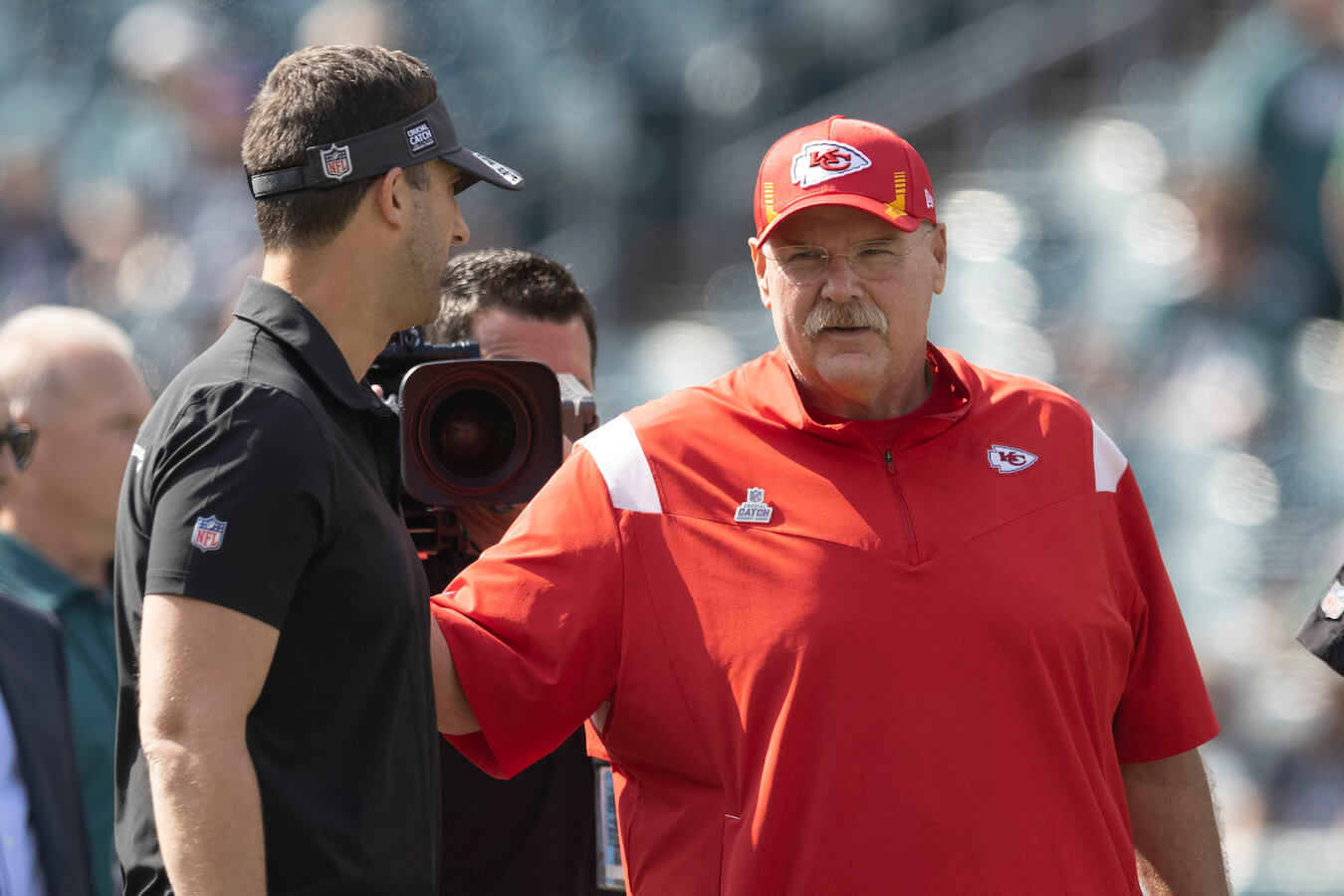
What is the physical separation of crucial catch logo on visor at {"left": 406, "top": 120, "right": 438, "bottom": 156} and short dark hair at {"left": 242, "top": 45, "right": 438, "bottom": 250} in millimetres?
19

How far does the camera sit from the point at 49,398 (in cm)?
271

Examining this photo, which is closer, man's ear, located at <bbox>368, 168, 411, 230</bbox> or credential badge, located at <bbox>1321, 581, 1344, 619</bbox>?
man's ear, located at <bbox>368, 168, 411, 230</bbox>

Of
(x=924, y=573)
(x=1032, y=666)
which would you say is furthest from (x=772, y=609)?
(x=1032, y=666)

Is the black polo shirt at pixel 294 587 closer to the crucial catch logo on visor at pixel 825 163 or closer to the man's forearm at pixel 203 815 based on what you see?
the man's forearm at pixel 203 815

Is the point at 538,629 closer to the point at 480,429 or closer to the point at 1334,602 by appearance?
the point at 480,429

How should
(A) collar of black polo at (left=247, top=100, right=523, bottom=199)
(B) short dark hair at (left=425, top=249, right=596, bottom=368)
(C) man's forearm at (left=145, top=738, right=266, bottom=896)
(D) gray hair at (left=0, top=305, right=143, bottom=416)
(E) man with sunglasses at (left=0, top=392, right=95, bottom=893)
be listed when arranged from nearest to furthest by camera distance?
(C) man's forearm at (left=145, top=738, right=266, bottom=896)
(A) collar of black polo at (left=247, top=100, right=523, bottom=199)
(E) man with sunglasses at (left=0, top=392, right=95, bottom=893)
(B) short dark hair at (left=425, top=249, right=596, bottom=368)
(D) gray hair at (left=0, top=305, right=143, bottom=416)

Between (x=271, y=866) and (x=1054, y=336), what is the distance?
171 inches

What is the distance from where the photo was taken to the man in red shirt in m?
1.68

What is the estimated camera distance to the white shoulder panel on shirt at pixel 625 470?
1806 mm

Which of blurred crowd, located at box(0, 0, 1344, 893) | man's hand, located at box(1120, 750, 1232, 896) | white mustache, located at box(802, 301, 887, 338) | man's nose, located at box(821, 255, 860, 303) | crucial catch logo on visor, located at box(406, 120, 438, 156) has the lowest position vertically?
man's hand, located at box(1120, 750, 1232, 896)

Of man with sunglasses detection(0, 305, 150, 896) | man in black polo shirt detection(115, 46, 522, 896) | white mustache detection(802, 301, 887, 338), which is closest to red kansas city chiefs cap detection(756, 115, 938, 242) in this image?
white mustache detection(802, 301, 887, 338)

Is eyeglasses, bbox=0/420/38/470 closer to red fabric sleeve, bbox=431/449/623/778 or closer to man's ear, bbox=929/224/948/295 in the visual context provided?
red fabric sleeve, bbox=431/449/623/778

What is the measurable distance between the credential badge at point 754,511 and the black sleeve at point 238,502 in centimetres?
64

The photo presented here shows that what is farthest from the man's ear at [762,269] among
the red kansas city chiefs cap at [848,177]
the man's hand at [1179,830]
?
the man's hand at [1179,830]
